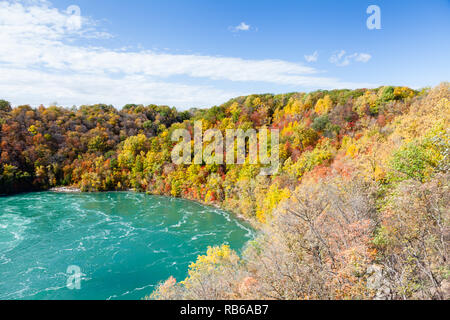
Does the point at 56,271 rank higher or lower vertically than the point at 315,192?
lower

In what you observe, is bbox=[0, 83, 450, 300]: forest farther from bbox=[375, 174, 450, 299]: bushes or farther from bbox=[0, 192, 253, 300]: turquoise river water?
bbox=[0, 192, 253, 300]: turquoise river water

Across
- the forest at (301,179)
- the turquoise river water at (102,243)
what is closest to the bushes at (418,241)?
the forest at (301,179)

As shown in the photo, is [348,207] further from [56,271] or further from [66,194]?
[66,194]

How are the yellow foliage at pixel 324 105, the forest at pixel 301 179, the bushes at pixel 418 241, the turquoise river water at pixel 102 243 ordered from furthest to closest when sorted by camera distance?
the yellow foliage at pixel 324 105 → the turquoise river water at pixel 102 243 → the forest at pixel 301 179 → the bushes at pixel 418 241

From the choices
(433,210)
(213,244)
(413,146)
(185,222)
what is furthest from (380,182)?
(185,222)

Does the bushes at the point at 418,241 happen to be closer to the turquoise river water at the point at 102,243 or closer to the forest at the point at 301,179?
the forest at the point at 301,179

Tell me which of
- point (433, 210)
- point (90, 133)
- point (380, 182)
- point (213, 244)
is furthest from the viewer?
point (90, 133)

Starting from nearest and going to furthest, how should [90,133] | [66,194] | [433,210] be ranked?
[433,210]
[66,194]
[90,133]

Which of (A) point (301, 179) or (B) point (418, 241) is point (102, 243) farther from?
(B) point (418, 241)
